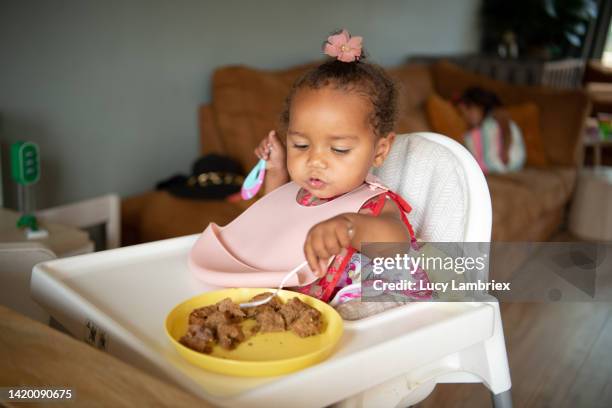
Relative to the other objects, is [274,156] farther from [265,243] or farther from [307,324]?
[307,324]

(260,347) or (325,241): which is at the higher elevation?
(325,241)

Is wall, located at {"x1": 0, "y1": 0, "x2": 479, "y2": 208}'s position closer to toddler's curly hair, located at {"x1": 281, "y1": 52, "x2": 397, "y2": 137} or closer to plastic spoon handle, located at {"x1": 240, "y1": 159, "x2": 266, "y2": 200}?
plastic spoon handle, located at {"x1": 240, "y1": 159, "x2": 266, "y2": 200}

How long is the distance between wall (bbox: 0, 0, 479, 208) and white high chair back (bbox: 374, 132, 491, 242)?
1564mm

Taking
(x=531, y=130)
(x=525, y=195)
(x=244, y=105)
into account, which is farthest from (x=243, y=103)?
(x=531, y=130)

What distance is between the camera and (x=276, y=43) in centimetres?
339

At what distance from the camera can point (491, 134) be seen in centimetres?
349

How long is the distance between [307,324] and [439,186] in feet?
1.49

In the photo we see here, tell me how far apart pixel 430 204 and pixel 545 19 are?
4736mm

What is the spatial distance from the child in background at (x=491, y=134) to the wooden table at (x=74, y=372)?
2939 millimetres

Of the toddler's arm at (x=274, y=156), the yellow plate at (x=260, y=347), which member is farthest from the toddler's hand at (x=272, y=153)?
the yellow plate at (x=260, y=347)

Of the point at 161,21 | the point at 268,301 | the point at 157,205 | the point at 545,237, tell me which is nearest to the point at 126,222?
the point at 157,205

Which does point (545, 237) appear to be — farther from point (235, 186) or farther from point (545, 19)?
point (545, 19)

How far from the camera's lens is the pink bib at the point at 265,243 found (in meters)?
1.03

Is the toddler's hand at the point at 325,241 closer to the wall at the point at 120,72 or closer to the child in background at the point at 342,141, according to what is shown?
the child in background at the point at 342,141
